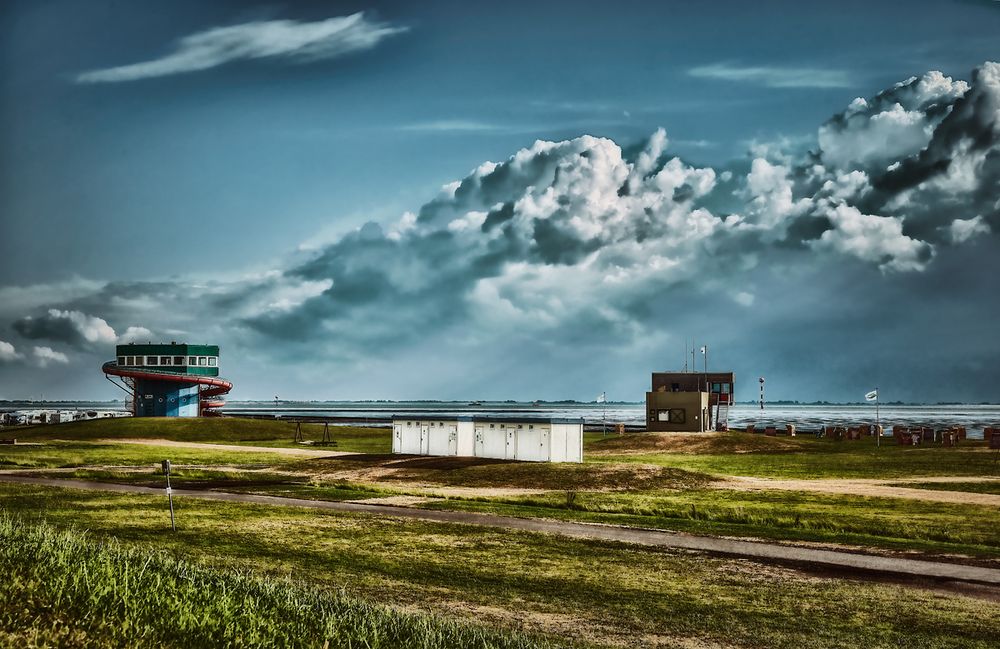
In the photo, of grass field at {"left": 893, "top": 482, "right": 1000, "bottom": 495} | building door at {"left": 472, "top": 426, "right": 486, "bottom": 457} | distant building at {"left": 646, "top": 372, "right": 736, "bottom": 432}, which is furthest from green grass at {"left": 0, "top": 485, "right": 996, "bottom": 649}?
distant building at {"left": 646, "top": 372, "right": 736, "bottom": 432}

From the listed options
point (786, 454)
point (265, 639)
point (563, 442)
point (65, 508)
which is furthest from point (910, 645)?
point (786, 454)

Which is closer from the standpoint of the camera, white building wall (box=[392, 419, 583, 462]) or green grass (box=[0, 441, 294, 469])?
white building wall (box=[392, 419, 583, 462])

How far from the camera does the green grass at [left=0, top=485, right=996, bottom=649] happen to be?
49.2 feet

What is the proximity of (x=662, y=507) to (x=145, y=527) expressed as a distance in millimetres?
18098

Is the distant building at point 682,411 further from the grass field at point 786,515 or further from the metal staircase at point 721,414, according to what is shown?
the grass field at point 786,515

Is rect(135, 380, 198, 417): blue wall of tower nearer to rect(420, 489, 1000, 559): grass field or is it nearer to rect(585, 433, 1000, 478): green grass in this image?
rect(585, 433, 1000, 478): green grass

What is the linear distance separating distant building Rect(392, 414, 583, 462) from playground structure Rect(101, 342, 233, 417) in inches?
2269

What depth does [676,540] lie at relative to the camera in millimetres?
25688

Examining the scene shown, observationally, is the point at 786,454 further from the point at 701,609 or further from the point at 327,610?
the point at 327,610

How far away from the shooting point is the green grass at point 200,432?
85125mm

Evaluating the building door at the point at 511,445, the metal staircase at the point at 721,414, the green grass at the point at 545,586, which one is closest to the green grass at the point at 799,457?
the building door at the point at 511,445

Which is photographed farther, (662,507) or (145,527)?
(662,507)

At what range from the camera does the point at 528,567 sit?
2114 cm

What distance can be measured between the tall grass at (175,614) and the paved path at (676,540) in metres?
11.8
